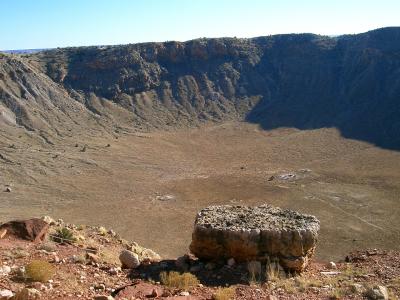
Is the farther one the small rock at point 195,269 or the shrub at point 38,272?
the small rock at point 195,269

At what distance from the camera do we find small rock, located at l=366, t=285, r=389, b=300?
9.74 m

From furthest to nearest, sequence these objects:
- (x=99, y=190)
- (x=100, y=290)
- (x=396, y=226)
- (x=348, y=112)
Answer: (x=348, y=112) < (x=99, y=190) < (x=396, y=226) < (x=100, y=290)

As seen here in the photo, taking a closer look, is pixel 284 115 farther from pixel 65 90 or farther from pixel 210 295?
pixel 210 295

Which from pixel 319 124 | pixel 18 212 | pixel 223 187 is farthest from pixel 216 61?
pixel 18 212

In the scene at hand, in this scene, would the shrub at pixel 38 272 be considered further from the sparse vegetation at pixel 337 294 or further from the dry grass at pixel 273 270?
the sparse vegetation at pixel 337 294

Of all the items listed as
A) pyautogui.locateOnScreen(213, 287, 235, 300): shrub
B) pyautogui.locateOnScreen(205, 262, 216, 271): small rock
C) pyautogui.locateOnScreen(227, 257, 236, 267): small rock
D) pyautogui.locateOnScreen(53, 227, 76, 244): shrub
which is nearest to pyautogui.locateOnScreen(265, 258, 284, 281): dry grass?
pyautogui.locateOnScreen(227, 257, 236, 267): small rock

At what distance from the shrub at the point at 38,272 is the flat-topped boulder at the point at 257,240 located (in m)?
4.20

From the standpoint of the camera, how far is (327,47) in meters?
75.8

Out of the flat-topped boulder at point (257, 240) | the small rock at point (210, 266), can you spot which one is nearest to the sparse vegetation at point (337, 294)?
the flat-topped boulder at point (257, 240)

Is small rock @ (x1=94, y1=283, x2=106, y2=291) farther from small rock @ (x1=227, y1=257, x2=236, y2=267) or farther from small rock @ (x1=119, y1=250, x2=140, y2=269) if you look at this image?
small rock @ (x1=227, y1=257, x2=236, y2=267)

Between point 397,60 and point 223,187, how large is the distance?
1532 inches

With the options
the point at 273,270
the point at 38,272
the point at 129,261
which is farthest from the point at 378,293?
the point at 38,272

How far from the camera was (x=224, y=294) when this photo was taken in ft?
30.8

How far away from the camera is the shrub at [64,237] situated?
13.2m
